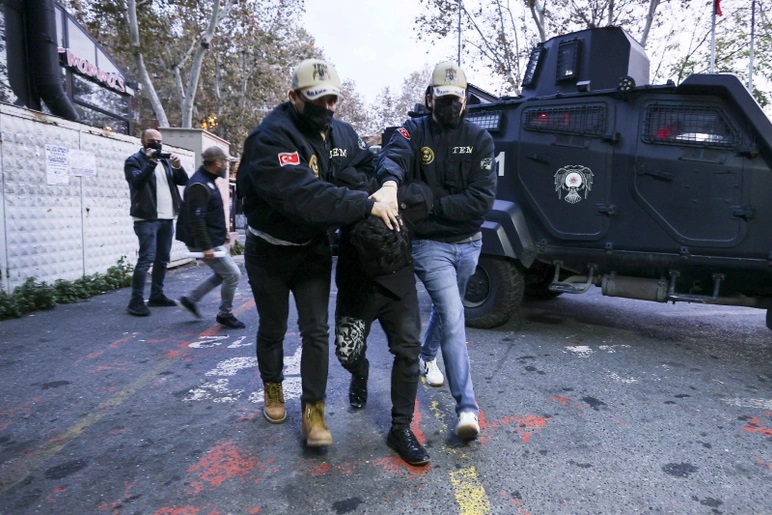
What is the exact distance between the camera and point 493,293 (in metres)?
5.16

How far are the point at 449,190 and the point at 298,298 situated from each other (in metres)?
0.99

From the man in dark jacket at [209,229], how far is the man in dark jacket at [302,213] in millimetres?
2173

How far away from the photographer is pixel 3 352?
14.2 feet

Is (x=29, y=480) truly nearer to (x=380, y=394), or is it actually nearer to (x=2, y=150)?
(x=380, y=394)

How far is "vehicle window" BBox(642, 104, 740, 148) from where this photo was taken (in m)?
4.23

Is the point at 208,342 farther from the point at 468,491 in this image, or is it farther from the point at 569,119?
the point at 569,119

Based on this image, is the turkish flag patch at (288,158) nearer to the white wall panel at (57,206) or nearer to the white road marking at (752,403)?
the white road marking at (752,403)

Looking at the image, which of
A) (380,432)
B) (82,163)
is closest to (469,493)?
(380,432)

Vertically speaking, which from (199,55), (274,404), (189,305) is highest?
(199,55)

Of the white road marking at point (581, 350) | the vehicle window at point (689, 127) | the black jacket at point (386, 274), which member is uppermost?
the vehicle window at point (689, 127)

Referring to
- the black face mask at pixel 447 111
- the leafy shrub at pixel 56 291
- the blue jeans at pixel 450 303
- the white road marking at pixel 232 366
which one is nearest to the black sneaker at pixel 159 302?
the leafy shrub at pixel 56 291

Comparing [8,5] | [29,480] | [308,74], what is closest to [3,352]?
[29,480]

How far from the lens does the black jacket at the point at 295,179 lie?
2.35m

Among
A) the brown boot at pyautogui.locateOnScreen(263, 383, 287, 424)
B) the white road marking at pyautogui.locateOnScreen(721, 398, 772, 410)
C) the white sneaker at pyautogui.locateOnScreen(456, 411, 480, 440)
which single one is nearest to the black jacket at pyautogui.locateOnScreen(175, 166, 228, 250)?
the brown boot at pyautogui.locateOnScreen(263, 383, 287, 424)
